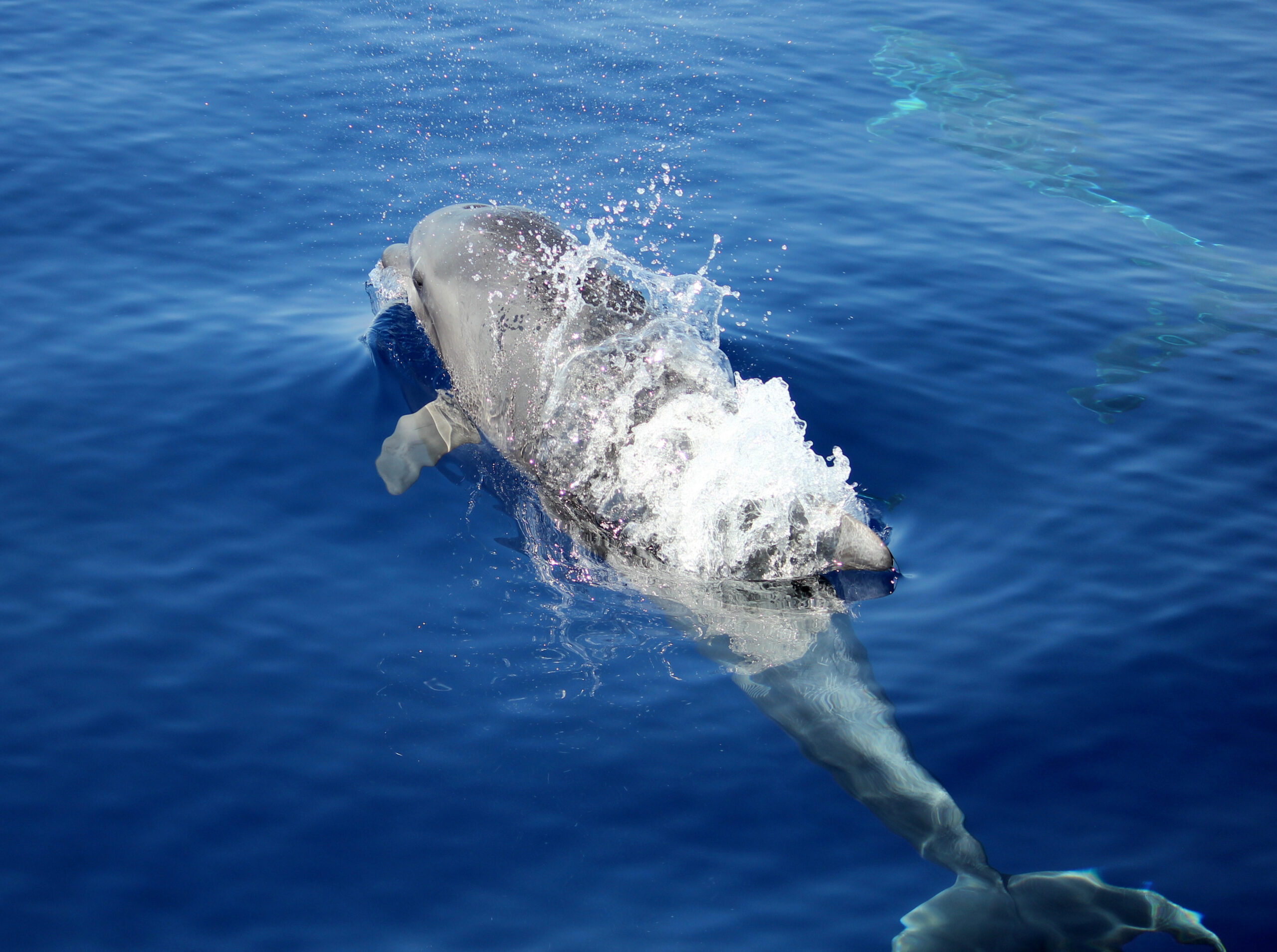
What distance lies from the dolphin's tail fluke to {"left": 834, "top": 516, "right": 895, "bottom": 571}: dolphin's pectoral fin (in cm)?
227

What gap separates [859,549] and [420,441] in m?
3.48

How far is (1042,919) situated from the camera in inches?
213

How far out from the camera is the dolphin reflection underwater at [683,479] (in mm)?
6023

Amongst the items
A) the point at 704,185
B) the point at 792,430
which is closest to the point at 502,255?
the point at 792,430

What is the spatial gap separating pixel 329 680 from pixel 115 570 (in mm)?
1810

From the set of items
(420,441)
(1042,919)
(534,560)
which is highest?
(420,441)

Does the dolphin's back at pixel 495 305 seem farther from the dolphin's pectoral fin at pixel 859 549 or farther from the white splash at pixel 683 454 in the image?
the dolphin's pectoral fin at pixel 859 549

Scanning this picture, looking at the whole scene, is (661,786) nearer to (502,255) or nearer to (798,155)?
(502,255)

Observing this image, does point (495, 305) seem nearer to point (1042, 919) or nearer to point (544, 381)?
point (544, 381)

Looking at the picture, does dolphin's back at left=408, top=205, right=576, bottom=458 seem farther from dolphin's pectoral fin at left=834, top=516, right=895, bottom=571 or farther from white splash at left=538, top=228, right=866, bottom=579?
dolphin's pectoral fin at left=834, top=516, right=895, bottom=571

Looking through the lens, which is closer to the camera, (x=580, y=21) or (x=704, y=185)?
(x=704, y=185)

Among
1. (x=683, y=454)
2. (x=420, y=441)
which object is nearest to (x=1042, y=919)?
(x=683, y=454)

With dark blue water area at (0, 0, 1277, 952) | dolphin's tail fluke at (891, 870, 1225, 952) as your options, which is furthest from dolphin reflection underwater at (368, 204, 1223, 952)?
dark blue water area at (0, 0, 1277, 952)

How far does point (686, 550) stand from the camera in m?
7.68
